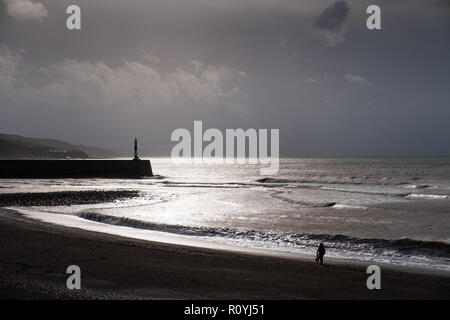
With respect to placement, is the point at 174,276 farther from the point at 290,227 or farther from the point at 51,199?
the point at 51,199

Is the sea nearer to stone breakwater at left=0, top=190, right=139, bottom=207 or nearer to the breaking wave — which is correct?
the breaking wave

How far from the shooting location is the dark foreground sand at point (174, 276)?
8.15m

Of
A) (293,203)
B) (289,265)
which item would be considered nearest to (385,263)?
(289,265)

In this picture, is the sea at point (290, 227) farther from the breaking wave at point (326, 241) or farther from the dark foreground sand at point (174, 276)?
the dark foreground sand at point (174, 276)

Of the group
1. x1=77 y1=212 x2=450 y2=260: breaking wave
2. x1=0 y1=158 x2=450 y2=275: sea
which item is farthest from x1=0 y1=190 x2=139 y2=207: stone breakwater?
x1=77 y1=212 x2=450 y2=260: breaking wave

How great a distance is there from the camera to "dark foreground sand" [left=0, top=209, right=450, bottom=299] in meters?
8.15

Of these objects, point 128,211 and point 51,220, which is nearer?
point 51,220

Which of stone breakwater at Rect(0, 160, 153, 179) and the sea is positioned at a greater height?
stone breakwater at Rect(0, 160, 153, 179)


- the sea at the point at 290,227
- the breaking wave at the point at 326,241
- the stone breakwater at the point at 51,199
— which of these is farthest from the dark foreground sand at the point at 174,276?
the stone breakwater at the point at 51,199
